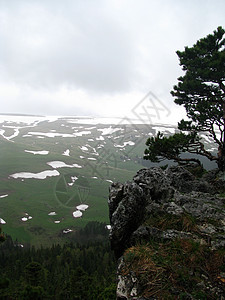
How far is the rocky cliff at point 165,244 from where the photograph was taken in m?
5.39

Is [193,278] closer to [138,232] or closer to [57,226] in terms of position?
[138,232]

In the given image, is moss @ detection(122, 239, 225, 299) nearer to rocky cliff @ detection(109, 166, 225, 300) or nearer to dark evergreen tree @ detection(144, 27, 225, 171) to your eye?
rocky cliff @ detection(109, 166, 225, 300)

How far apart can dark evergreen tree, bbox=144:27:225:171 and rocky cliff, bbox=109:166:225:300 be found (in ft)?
25.2

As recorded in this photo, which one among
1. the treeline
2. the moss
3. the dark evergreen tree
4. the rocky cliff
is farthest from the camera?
the treeline

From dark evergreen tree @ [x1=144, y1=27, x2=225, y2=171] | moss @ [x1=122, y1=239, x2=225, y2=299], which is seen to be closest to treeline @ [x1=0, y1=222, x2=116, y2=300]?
dark evergreen tree @ [x1=144, y1=27, x2=225, y2=171]

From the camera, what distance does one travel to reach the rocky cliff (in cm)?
539

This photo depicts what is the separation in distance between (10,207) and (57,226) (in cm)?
5740

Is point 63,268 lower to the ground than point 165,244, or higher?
lower

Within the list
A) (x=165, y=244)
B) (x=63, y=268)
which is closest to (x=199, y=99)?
(x=165, y=244)

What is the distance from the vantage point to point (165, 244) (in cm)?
721

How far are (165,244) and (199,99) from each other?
21619mm

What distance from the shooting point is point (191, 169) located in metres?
25.2

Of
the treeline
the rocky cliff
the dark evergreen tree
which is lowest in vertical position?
the treeline

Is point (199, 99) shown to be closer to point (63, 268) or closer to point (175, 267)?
point (175, 267)
